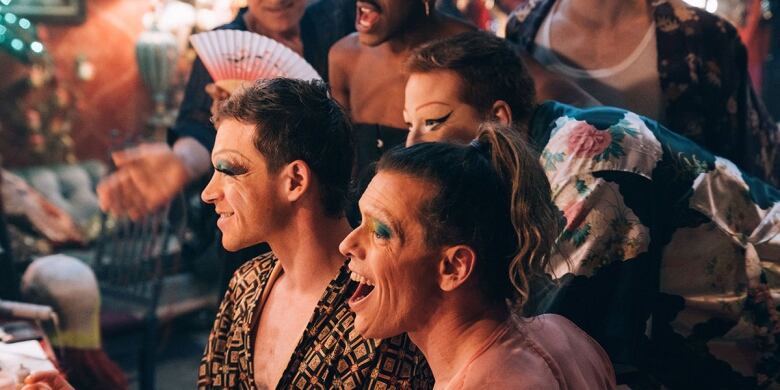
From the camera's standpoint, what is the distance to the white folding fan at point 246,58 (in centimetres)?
250

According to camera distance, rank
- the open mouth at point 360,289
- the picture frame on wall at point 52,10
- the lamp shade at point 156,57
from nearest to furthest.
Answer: the open mouth at point 360,289, the picture frame on wall at point 52,10, the lamp shade at point 156,57

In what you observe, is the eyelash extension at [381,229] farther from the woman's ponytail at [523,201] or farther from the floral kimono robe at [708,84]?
the floral kimono robe at [708,84]

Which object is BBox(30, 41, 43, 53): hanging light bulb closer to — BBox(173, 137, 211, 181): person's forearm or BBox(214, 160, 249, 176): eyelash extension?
BBox(173, 137, 211, 181): person's forearm

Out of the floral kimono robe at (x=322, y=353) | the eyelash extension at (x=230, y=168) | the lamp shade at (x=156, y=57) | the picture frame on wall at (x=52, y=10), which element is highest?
the eyelash extension at (x=230, y=168)

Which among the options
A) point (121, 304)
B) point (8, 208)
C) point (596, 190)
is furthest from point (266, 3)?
point (8, 208)

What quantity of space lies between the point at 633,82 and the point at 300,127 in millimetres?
1211

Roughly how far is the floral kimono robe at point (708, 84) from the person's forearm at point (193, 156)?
4.37 feet

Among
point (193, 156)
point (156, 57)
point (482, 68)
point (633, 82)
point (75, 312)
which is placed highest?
point (482, 68)

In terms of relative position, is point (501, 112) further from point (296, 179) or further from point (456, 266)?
point (456, 266)

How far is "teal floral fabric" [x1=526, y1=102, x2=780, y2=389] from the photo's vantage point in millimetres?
1881

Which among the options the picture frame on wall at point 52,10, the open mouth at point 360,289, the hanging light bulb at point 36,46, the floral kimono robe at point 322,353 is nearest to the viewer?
the open mouth at point 360,289

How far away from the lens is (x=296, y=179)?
1.83 metres

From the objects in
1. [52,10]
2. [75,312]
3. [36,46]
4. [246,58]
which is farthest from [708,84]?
[52,10]

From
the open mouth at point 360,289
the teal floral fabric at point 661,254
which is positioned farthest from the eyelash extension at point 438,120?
the open mouth at point 360,289
